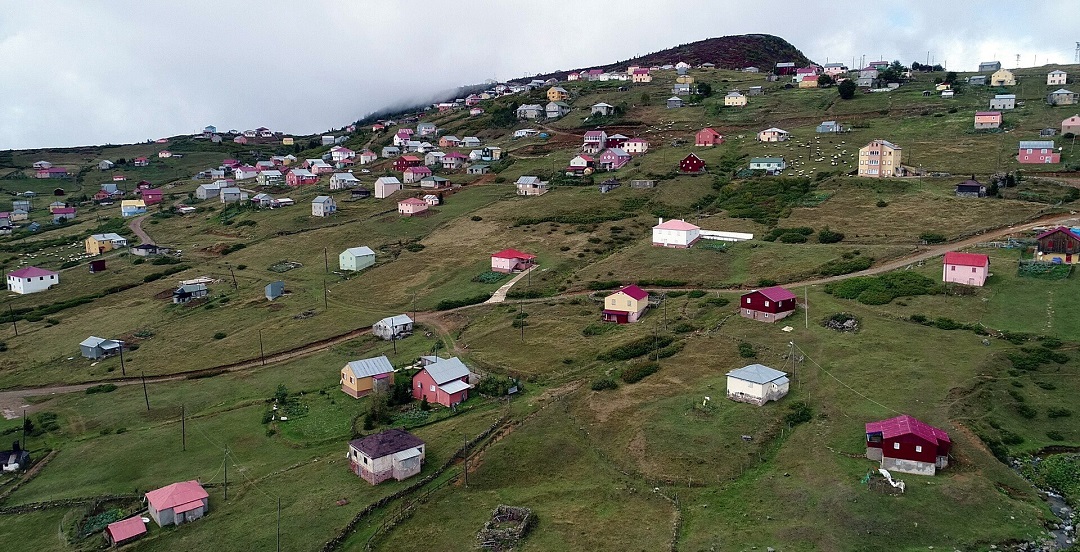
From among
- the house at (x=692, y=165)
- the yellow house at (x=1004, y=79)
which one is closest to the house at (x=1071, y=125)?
the yellow house at (x=1004, y=79)

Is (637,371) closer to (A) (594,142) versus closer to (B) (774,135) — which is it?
(B) (774,135)

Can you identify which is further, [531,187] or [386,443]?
[531,187]

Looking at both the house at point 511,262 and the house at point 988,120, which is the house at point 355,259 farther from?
the house at point 988,120

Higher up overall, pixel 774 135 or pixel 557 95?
pixel 557 95

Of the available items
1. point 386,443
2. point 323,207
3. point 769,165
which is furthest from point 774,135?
point 386,443

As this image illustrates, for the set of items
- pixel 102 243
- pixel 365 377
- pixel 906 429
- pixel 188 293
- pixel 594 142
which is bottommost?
pixel 365 377

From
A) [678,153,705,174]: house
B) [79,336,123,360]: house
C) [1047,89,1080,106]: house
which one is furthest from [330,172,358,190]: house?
[1047,89,1080,106]: house

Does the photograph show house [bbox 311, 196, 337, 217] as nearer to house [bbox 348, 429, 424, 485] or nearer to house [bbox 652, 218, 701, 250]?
house [bbox 652, 218, 701, 250]
